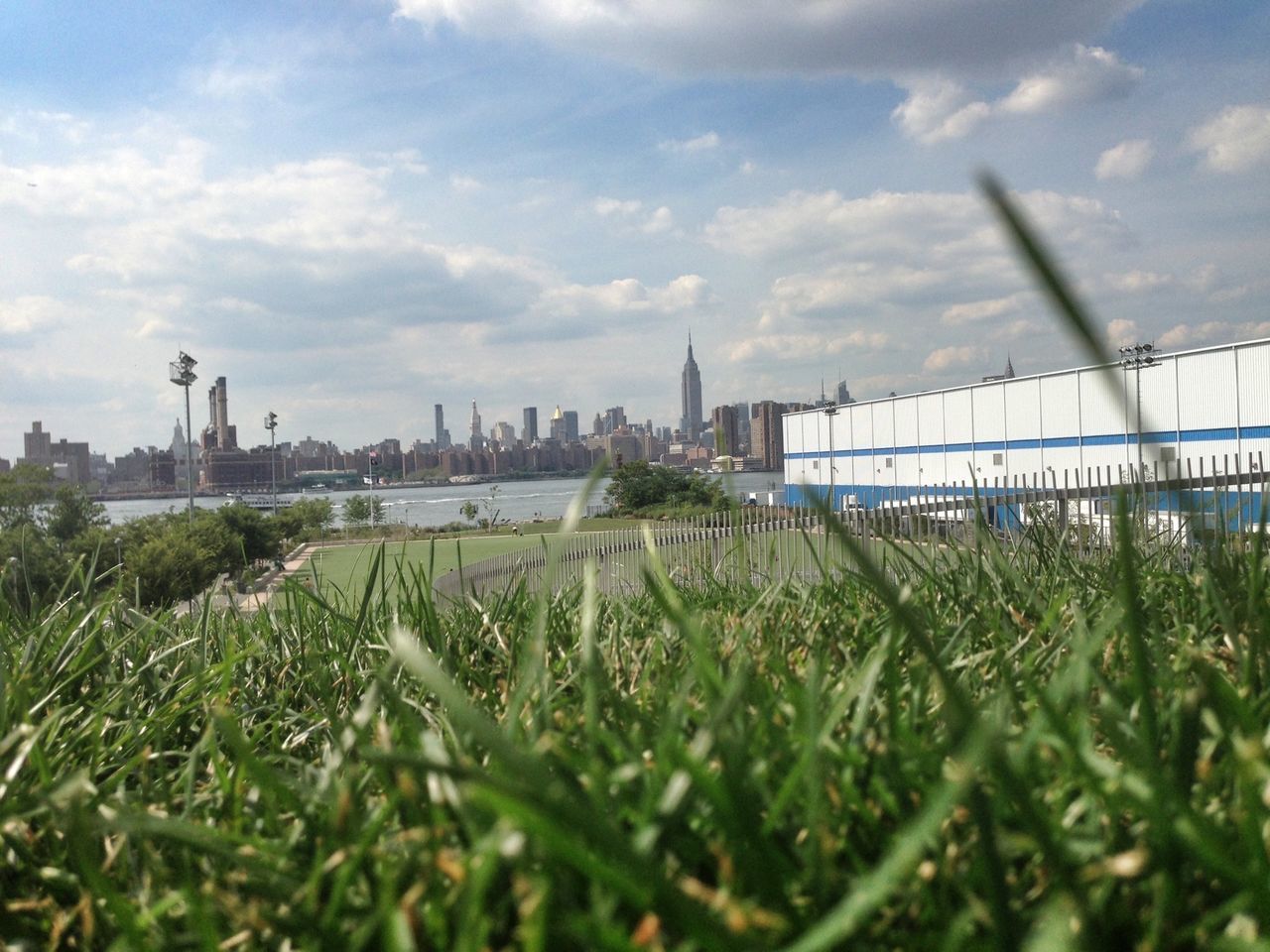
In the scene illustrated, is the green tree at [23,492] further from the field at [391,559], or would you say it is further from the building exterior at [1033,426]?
the building exterior at [1033,426]

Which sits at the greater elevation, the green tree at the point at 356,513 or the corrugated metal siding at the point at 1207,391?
the corrugated metal siding at the point at 1207,391

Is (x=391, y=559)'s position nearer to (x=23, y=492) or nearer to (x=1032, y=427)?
(x=1032, y=427)

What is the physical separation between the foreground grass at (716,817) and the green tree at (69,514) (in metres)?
66.6

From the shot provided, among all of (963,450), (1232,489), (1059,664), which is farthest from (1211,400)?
(1059,664)

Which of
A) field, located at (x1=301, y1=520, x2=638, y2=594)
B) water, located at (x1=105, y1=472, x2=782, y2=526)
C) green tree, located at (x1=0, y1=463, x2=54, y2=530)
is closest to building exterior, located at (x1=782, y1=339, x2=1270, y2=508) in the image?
field, located at (x1=301, y1=520, x2=638, y2=594)

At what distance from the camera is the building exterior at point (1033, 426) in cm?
3353

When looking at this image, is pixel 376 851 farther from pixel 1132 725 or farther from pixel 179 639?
pixel 179 639

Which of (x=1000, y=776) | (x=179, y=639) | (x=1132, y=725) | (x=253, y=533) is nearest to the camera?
(x=1000, y=776)

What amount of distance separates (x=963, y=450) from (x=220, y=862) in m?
49.6

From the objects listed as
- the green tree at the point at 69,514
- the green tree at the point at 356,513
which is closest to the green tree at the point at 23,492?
the green tree at the point at 69,514

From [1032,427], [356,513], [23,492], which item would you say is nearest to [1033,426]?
[1032,427]

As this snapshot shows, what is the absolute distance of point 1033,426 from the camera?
43.4m

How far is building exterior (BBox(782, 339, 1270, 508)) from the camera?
3353cm

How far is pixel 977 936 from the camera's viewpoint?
72 centimetres
